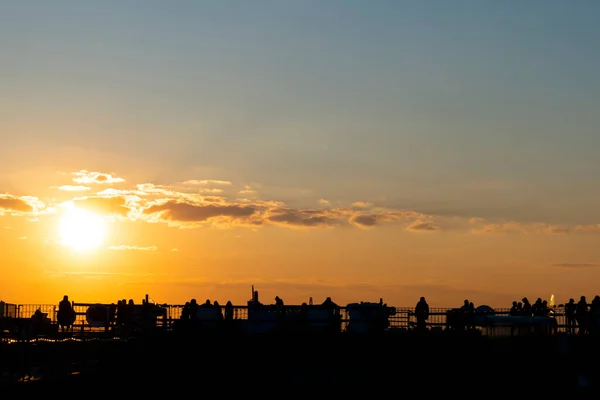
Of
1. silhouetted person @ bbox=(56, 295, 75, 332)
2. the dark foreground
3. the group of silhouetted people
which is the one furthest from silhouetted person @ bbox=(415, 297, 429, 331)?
silhouetted person @ bbox=(56, 295, 75, 332)

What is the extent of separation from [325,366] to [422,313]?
5.08 meters

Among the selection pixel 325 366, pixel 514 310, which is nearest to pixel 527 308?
pixel 514 310

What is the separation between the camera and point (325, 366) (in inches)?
1996

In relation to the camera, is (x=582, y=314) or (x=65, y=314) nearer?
(x=582, y=314)

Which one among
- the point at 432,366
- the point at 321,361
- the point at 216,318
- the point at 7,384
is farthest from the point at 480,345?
the point at 7,384

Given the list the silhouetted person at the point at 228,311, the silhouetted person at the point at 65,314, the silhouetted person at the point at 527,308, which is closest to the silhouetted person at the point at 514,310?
the silhouetted person at the point at 527,308

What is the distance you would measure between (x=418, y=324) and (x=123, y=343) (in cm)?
1391

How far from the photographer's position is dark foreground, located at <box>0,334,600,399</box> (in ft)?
159

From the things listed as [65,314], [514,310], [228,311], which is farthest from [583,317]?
[65,314]

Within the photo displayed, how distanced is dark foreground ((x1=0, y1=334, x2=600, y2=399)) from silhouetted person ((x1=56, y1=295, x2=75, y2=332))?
7.84 feet

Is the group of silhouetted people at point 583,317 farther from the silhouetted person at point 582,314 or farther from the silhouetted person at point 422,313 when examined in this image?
the silhouetted person at point 422,313

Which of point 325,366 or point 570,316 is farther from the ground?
point 570,316

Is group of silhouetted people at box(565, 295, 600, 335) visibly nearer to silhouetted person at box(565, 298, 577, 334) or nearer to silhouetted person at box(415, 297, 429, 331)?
silhouetted person at box(565, 298, 577, 334)

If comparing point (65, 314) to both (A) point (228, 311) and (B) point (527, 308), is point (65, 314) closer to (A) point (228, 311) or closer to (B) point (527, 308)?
(A) point (228, 311)
